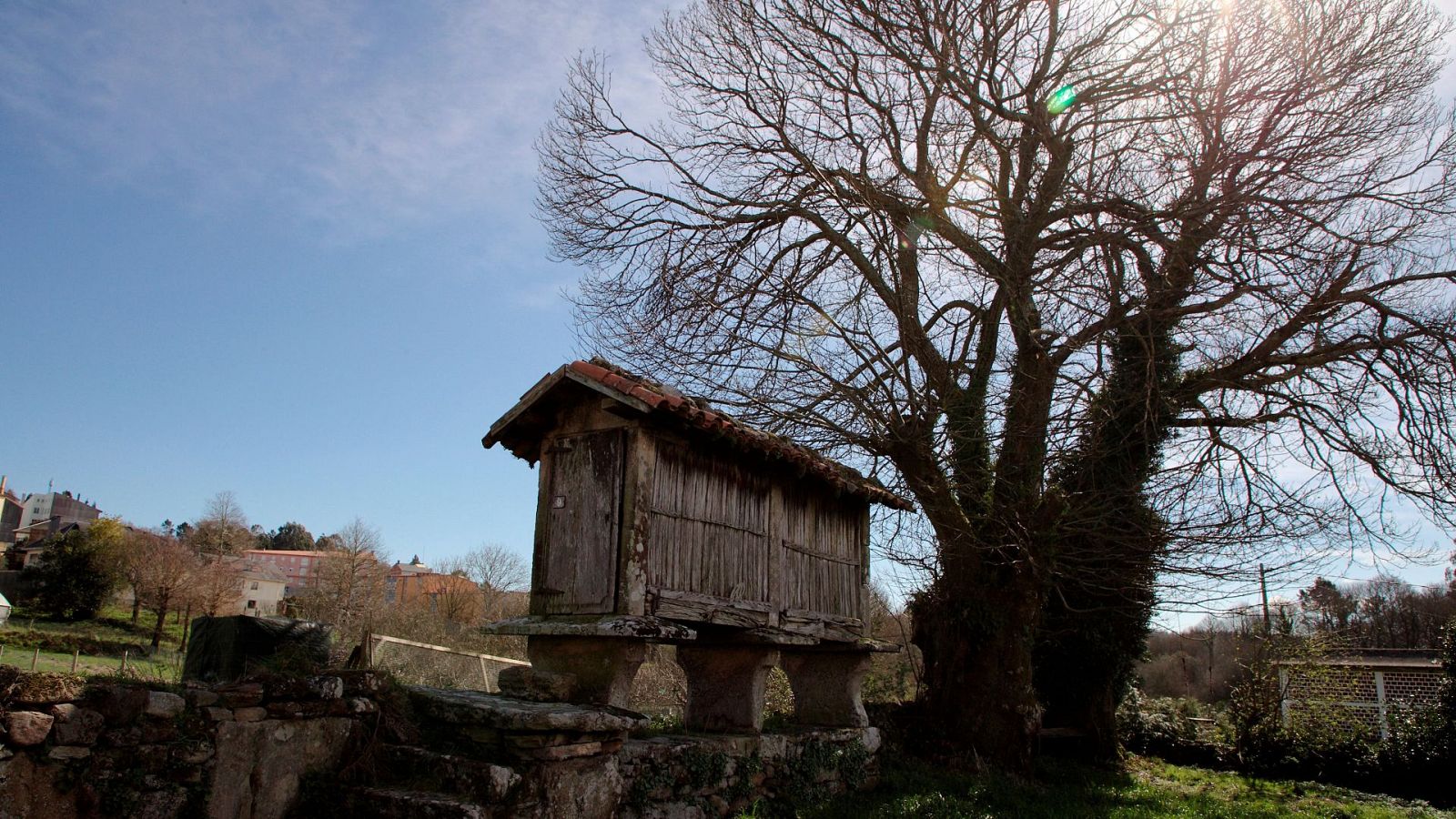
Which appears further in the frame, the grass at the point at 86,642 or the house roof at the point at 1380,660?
the grass at the point at 86,642

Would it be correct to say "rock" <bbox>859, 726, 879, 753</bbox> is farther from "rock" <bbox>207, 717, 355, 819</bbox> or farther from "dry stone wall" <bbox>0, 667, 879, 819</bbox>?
"rock" <bbox>207, 717, 355, 819</bbox>

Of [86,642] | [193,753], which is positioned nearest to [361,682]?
[193,753]

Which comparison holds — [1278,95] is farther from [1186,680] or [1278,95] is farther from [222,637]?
[1186,680]

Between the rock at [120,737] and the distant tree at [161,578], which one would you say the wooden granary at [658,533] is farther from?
the distant tree at [161,578]

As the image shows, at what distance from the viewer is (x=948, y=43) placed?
10.5 m

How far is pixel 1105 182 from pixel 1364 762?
36.7 feet

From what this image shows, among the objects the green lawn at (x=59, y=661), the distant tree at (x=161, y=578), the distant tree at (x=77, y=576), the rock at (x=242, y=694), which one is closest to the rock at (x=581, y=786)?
the rock at (x=242, y=694)

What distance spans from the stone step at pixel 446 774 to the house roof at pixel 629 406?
295cm

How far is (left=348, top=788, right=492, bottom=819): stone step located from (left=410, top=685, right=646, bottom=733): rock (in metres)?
0.62

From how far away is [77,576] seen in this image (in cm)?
3161

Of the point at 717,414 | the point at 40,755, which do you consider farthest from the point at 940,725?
the point at 40,755

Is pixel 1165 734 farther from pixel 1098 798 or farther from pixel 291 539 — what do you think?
pixel 291 539

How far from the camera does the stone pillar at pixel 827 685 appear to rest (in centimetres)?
1027

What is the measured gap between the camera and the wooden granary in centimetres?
712
